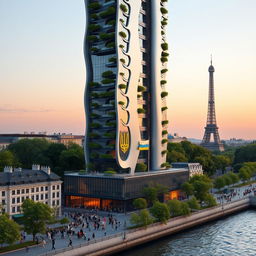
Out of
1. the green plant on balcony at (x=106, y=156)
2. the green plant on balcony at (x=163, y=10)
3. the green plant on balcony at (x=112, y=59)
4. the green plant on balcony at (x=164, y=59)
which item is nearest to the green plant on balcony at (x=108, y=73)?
the green plant on balcony at (x=112, y=59)

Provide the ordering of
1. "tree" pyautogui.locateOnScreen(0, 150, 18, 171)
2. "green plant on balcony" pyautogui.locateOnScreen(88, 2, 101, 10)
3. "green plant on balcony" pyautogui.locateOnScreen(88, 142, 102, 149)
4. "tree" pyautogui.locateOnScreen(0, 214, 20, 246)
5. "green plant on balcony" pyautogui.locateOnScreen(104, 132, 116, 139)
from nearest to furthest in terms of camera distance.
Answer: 1. "tree" pyautogui.locateOnScreen(0, 214, 20, 246)
2. "green plant on balcony" pyautogui.locateOnScreen(104, 132, 116, 139)
3. "green plant on balcony" pyautogui.locateOnScreen(88, 142, 102, 149)
4. "green plant on balcony" pyautogui.locateOnScreen(88, 2, 101, 10)
5. "tree" pyautogui.locateOnScreen(0, 150, 18, 171)

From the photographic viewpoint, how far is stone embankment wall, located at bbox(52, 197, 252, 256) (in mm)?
69938

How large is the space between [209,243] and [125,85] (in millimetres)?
53067

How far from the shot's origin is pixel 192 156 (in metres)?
192

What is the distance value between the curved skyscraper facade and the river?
1309 inches

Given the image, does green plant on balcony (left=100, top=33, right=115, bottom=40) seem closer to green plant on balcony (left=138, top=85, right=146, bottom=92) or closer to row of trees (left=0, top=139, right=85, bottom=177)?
green plant on balcony (left=138, top=85, right=146, bottom=92)

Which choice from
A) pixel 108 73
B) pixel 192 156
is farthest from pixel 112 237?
pixel 192 156

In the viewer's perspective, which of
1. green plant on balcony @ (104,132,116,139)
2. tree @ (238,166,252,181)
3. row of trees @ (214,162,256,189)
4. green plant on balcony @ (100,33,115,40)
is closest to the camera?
green plant on balcony @ (104,132,116,139)

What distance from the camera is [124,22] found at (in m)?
118

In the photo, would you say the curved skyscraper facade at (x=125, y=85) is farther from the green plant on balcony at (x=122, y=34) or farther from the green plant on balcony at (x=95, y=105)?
the green plant on balcony at (x=122, y=34)

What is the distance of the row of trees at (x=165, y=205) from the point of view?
Result: 83500mm

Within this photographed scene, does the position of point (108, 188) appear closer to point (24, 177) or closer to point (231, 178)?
point (24, 177)

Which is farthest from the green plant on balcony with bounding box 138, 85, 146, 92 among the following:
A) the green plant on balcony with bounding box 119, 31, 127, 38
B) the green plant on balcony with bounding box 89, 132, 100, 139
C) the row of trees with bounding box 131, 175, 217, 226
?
the row of trees with bounding box 131, 175, 217, 226

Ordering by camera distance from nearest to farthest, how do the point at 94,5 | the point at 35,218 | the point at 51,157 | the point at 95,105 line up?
the point at 35,218 → the point at 95,105 → the point at 94,5 → the point at 51,157
